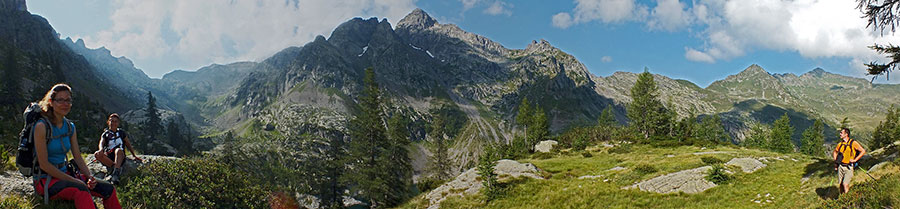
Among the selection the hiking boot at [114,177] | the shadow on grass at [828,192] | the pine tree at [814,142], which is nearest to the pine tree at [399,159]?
the hiking boot at [114,177]

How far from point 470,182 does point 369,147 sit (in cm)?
1761

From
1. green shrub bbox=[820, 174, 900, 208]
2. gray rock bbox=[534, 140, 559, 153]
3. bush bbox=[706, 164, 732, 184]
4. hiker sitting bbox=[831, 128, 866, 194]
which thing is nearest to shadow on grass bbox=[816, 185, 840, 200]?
hiker sitting bbox=[831, 128, 866, 194]

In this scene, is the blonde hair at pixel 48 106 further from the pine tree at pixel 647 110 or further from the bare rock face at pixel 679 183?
the pine tree at pixel 647 110

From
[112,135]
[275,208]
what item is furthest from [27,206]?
[275,208]

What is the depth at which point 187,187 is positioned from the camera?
18.8 meters

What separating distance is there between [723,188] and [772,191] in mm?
1767

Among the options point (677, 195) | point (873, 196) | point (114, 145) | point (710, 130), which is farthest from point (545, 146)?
point (114, 145)

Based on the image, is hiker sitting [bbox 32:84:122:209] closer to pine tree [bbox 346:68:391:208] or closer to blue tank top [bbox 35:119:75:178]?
blue tank top [bbox 35:119:75:178]

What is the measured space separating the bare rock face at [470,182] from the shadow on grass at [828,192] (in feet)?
46.6

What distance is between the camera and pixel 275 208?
1111 inches

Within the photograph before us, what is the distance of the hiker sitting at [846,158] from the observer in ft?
41.7

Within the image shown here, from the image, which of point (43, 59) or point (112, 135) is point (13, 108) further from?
point (43, 59)

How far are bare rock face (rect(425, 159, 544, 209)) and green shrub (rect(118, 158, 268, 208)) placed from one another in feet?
38.1

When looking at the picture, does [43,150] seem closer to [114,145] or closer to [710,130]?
[114,145]
